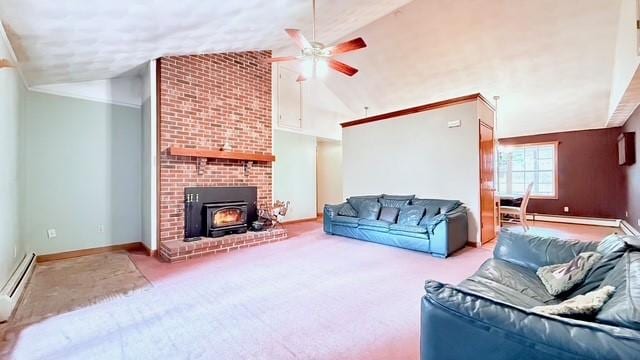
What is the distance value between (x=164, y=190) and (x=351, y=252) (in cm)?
307

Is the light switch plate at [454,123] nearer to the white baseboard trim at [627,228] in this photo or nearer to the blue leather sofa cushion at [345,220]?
the blue leather sofa cushion at [345,220]

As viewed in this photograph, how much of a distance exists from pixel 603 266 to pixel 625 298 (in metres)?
0.91

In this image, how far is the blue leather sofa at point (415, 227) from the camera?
4.28 meters

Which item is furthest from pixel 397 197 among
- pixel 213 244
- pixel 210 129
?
pixel 210 129

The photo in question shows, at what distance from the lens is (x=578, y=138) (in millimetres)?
7516

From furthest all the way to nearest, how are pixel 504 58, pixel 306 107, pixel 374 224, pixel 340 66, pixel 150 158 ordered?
pixel 306 107 < pixel 504 58 < pixel 374 224 < pixel 150 158 < pixel 340 66

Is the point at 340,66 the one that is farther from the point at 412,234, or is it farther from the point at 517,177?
the point at 517,177

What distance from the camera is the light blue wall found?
401 cm

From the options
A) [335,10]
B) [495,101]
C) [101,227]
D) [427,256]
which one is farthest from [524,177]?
[101,227]

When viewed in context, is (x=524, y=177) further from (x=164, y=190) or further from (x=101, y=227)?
(x=101, y=227)

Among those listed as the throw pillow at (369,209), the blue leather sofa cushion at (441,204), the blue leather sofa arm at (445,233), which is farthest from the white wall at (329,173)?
the blue leather sofa arm at (445,233)

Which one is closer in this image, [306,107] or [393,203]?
[393,203]

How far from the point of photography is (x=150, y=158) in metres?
4.46

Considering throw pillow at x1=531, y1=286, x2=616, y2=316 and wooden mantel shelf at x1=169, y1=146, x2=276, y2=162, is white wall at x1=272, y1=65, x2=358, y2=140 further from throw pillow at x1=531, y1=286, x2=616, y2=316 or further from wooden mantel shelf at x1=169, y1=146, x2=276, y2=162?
throw pillow at x1=531, y1=286, x2=616, y2=316
